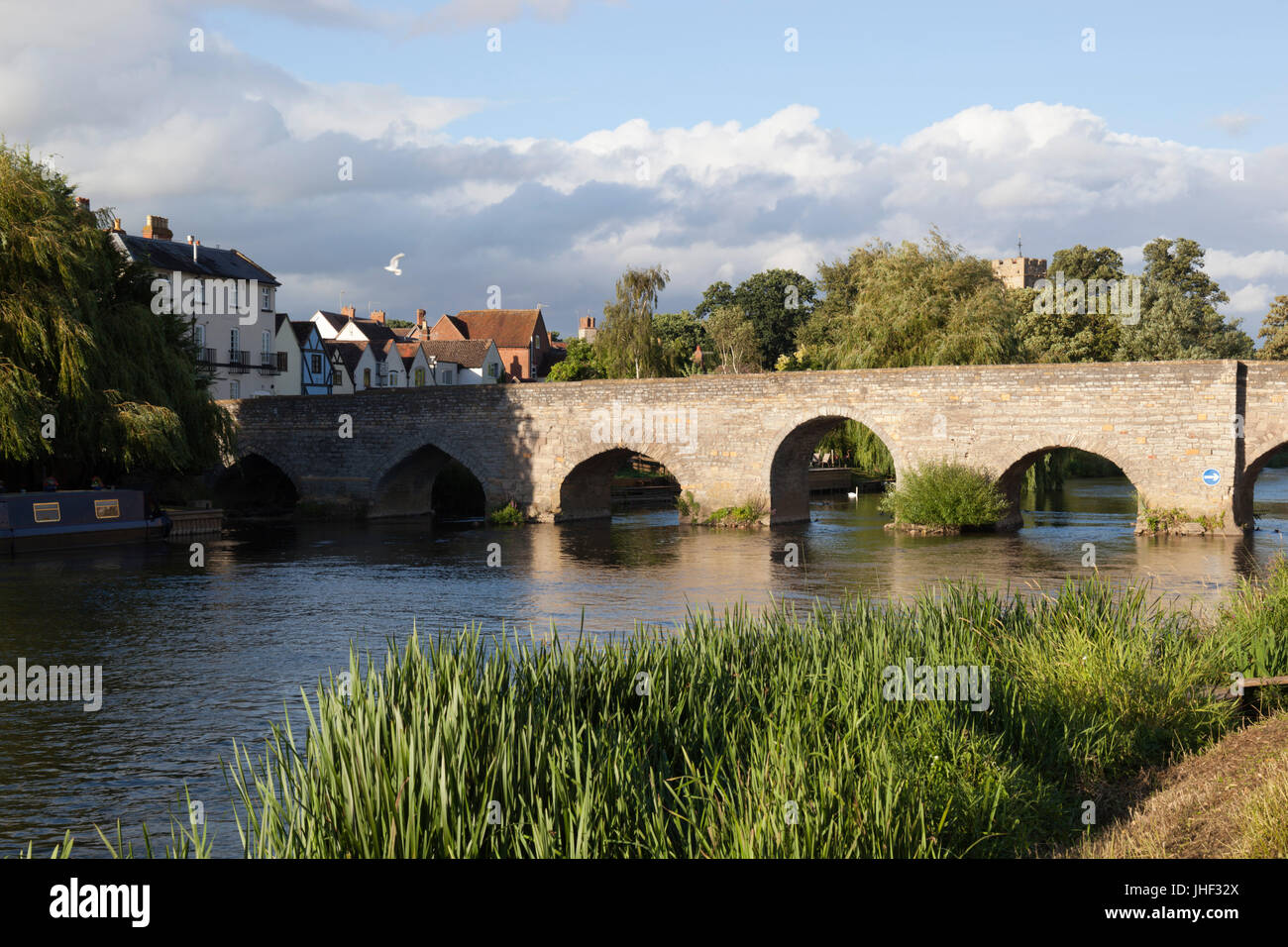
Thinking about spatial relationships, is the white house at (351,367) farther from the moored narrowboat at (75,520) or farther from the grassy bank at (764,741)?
the grassy bank at (764,741)

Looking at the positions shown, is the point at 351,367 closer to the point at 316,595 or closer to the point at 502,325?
the point at 502,325

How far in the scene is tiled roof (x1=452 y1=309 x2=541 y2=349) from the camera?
257ft

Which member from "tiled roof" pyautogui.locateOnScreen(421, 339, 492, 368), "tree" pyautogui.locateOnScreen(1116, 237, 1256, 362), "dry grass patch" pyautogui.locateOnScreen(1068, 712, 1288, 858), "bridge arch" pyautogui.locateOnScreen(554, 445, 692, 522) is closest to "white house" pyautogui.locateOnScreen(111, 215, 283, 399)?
"bridge arch" pyautogui.locateOnScreen(554, 445, 692, 522)

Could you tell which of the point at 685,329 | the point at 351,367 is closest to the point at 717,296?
the point at 685,329

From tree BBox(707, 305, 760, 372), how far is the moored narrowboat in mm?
39078

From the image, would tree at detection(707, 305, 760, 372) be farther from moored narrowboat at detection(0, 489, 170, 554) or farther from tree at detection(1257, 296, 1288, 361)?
moored narrowboat at detection(0, 489, 170, 554)

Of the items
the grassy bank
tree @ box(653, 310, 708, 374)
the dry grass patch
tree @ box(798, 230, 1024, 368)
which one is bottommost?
the dry grass patch

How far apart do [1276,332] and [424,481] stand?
1787 inches

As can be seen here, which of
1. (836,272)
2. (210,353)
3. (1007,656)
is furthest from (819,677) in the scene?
(836,272)

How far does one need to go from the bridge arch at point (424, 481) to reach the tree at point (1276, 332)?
42055 millimetres

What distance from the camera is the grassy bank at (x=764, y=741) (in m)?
5.34

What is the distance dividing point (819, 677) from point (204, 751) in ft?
15.0

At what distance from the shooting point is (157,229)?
46406 mm

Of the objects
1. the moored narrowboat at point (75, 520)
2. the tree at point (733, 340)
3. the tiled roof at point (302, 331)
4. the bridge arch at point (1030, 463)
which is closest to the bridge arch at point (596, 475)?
the bridge arch at point (1030, 463)
